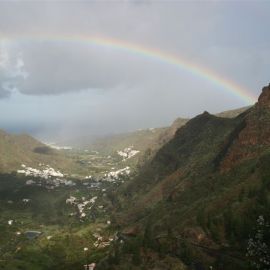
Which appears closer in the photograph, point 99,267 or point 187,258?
point 187,258

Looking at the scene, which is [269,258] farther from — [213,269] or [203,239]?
[203,239]

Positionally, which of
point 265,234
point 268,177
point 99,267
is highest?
point 268,177

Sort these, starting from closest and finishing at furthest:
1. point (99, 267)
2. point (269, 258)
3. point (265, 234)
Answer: point (269, 258) → point (265, 234) → point (99, 267)

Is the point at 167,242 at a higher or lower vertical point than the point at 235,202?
lower

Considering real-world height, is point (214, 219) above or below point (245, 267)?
above

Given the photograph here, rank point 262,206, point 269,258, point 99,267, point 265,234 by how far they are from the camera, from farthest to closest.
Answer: point 99,267, point 262,206, point 265,234, point 269,258

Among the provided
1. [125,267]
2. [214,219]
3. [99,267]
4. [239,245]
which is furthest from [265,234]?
[99,267]

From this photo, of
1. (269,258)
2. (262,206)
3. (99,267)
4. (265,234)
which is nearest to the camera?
(269,258)

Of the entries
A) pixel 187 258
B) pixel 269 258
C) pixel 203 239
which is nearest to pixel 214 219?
pixel 203 239

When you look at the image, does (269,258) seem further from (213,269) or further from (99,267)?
(99,267)
